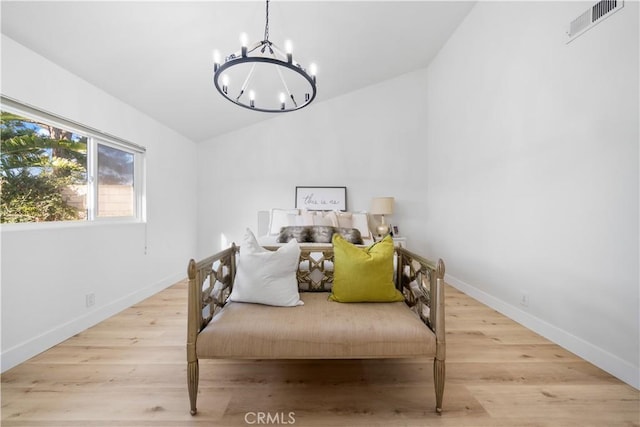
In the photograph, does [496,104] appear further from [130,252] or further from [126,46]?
[130,252]

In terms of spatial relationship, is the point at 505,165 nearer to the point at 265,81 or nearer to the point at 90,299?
the point at 265,81

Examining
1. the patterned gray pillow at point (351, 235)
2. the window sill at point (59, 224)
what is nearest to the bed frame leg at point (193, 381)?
the window sill at point (59, 224)

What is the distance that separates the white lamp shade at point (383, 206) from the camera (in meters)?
3.95

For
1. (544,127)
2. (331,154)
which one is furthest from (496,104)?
(331,154)

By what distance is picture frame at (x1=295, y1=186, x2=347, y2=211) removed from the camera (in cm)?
428

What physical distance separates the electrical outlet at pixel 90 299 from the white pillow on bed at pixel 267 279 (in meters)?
1.53

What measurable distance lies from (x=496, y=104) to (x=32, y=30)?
380cm

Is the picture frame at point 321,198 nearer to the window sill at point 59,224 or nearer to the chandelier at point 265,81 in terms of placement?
the chandelier at point 265,81

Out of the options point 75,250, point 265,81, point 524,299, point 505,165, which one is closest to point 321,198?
point 265,81

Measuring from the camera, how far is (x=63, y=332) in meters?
2.06

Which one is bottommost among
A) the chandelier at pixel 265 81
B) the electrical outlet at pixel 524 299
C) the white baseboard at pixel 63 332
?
the white baseboard at pixel 63 332

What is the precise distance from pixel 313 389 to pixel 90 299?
211 centimetres

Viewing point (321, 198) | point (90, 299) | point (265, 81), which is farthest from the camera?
point (321, 198)

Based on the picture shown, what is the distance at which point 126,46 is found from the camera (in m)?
2.03
